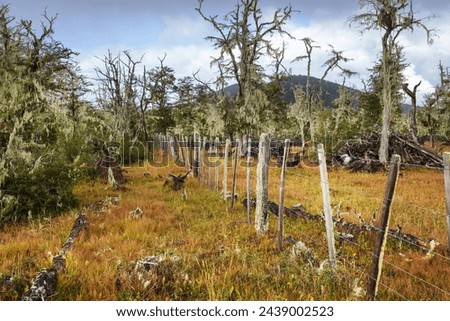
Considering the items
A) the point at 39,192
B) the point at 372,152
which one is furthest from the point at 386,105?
the point at 39,192

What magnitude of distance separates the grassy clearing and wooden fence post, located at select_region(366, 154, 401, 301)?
19 cm

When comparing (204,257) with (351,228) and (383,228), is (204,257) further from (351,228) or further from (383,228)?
(351,228)

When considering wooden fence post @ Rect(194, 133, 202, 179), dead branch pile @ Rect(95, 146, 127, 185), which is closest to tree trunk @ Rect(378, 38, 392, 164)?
wooden fence post @ Rect(194, 133, 202, 179)

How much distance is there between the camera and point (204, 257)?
202 inches

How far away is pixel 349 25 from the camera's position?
59.9 ft

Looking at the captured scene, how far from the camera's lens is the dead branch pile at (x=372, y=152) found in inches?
691

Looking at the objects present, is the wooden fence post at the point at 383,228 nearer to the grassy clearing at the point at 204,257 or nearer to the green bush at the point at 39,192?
the grassy clearing at the point at 204,257

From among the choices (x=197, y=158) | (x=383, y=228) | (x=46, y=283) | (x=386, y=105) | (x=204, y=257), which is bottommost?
(x=204, y=257)

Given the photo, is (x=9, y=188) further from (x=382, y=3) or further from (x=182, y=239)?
(x=382, y=3)

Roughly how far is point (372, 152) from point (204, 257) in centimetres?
1688

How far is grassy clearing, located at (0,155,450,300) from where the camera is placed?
401 centimetres

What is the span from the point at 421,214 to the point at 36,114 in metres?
9.92

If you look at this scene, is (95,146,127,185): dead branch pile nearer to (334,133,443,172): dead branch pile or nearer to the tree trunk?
(334,133,443,172): dead branch pile

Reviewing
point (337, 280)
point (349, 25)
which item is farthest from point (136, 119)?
point (337, 280)
